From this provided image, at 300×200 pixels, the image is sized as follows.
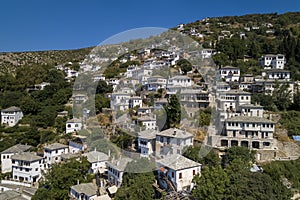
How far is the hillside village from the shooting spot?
18.5 meters

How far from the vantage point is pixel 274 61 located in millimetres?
39438

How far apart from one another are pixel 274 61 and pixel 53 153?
106 ft

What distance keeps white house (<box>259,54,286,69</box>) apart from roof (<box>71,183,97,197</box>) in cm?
3150

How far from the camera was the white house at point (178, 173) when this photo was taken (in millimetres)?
16156

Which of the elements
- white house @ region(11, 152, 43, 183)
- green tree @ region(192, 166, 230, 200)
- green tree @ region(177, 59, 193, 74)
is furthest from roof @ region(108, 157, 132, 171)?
green tree @ region(177, 59, 193, 74)

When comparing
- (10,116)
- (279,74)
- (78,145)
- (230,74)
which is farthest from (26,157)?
(279,74)

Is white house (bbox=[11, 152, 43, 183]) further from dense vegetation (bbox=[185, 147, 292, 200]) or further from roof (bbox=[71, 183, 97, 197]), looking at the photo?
dense vegetation (bbox=[185, 147, 292, 200])

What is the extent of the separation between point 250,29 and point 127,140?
2222 inches

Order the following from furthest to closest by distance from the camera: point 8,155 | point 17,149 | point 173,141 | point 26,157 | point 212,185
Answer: point 17,149
point 8,155
point 26,157
point 173,141
point 212,185

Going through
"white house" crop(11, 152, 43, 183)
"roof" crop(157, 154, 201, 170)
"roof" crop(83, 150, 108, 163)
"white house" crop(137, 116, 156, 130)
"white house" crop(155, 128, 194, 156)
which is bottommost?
"white house" crop(11, 152, 43, 183)

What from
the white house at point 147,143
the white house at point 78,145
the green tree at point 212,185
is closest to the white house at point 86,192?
the white house at point 147,143

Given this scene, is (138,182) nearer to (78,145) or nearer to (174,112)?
(174,112)

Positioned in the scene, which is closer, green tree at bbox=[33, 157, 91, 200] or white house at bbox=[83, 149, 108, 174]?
green tree at bbox=[33, 157, 91, 200]

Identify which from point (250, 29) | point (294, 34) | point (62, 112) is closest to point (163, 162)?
point (62, 112)
